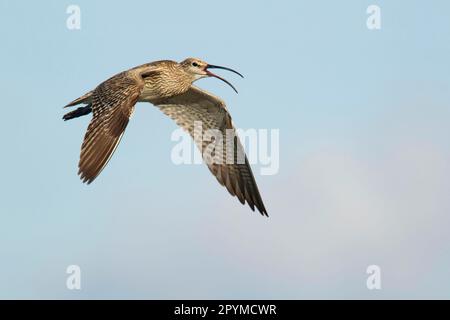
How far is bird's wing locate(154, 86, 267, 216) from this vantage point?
2358 cm

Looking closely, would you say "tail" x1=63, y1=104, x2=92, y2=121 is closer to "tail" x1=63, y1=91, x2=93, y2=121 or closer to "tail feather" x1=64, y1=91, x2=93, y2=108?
"tail" x1=63, y1=91, x2=93, y2=121

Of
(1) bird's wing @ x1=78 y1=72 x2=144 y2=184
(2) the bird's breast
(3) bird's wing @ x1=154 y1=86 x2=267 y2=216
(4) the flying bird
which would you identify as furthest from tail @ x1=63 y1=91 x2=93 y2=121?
(3) bird's wing @ x1=154 y1=86 x2=267 y2=216

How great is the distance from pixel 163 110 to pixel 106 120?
495cm

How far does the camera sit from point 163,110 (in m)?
24.1

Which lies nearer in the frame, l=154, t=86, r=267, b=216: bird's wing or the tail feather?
the tail feather

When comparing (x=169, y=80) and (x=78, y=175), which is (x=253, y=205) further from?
(x=78, y=175)

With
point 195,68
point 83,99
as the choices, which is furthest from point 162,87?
point 83,99

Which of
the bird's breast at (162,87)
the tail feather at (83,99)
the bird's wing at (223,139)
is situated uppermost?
the bird's breast at (162,87)

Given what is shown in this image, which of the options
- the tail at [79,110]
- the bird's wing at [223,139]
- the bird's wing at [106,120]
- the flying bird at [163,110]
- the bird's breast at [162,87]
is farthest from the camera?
the bird's wing at [223,139]

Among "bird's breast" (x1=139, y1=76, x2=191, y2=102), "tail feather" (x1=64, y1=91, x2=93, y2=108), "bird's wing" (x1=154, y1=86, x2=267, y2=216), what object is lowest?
"bird's wing" (x1=154, y1=86, x2=267, y2=216)

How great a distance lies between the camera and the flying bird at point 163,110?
1873 centimetres

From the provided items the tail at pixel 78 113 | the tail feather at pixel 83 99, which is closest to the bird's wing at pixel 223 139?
the tail at pixel 78 113

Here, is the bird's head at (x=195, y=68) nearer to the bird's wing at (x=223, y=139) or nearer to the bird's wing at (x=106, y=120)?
the bird's wing at (x=223, y=139)

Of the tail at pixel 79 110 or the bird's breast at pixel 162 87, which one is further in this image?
the bird's breast at pixel 162 87
